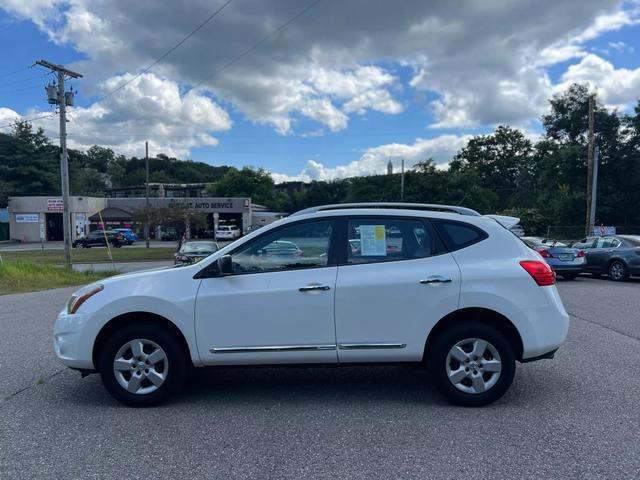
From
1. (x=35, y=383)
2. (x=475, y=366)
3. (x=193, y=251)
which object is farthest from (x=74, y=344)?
(x=193, y=251)

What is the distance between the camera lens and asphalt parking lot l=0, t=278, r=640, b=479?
3.41m

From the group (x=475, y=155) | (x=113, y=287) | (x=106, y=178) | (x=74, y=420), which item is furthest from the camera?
(x=106, y=178)

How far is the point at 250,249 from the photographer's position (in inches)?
182

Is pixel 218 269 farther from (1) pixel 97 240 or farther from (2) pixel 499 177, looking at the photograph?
(2) pixel 499 177

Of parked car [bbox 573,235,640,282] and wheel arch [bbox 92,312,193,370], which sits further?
parked car [bbox 573,235,640,282]

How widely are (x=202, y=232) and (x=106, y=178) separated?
264ft

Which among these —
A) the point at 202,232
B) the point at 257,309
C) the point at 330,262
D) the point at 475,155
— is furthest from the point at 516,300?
the point at 475,155

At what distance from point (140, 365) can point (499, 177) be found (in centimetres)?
7859

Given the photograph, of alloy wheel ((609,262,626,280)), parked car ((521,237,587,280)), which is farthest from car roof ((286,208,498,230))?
alloy wheel ((609,262,626,280))

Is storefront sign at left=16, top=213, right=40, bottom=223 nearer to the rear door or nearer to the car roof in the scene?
the car roof

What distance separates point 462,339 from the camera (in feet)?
14.6

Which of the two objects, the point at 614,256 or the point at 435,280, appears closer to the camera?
the point at 435,280

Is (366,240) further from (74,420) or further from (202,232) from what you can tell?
(202,232)

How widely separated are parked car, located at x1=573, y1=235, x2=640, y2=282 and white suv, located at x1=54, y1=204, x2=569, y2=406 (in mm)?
12421
